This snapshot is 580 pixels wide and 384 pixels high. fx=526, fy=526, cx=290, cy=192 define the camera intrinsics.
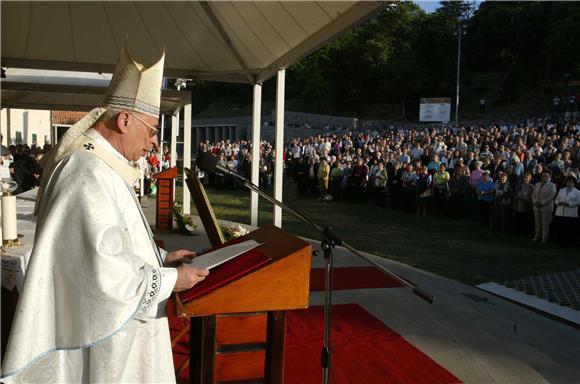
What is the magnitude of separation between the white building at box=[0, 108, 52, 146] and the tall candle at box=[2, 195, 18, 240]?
39.3 ft

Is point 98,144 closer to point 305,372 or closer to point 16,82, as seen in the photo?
point 305,372

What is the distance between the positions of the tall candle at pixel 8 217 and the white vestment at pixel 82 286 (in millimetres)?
1683

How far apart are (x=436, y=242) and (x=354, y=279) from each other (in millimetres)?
4269

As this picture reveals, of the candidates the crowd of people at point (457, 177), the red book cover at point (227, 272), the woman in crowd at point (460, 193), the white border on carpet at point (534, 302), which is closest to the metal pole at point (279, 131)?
the white border on carpet at point (534, 302)

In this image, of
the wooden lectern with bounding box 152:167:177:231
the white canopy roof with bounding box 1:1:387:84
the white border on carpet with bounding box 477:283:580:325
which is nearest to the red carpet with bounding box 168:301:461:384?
the white border on carpet with bounding box 477:283:580:325

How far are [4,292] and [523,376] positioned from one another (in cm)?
351

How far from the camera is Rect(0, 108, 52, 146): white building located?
17403mm

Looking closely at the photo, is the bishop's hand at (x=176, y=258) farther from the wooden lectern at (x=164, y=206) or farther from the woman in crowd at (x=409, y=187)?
the woman in crowd at (x=409, y=187)

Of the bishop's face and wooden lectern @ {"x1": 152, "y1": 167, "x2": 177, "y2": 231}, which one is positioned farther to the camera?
wooden lectern @ {"x1": 152, "y1": 167, "x2": 177, "y2": 231}

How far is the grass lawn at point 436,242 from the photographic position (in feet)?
26.6

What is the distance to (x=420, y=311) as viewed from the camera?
528cm

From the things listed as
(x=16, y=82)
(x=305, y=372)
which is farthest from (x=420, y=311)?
(x=16, y=82)

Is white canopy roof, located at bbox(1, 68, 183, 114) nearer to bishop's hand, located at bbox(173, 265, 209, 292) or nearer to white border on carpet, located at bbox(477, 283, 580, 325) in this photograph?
white border on carpet, located at bbox(477, 283, 580, 325)

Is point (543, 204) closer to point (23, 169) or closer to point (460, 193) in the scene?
point (460, 193)
